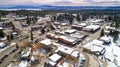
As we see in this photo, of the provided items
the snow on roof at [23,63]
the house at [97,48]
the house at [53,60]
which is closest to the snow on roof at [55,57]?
the house at [53,60]

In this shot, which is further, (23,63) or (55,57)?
(55,57)

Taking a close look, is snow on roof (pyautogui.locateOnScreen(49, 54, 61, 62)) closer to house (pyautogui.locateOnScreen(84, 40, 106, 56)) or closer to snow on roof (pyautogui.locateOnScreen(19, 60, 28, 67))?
snow on roof (pyautogui.locateOnScreen(19, 60, 28, 67))

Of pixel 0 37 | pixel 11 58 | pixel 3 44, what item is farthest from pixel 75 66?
pixel 0 37

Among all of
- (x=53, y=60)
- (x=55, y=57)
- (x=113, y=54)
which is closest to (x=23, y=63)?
(x=53, y=60)

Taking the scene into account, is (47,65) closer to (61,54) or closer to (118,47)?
(61,54)

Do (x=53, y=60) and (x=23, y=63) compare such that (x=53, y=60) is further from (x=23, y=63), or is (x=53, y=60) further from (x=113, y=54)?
(x=113, y=54)

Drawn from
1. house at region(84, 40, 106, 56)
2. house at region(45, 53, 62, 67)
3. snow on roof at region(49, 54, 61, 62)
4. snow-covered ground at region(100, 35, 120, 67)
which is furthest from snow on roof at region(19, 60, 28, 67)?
snow-covered ground at region(100, 35, 120, 67)

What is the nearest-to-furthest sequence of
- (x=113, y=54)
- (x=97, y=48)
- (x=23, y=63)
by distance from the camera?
(x=23, y=63)
(x=113, y=54)
(x=97, y=48)

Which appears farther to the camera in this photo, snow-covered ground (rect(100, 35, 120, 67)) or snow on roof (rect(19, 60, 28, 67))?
snow-covered ground (rect(100, 35, 120, 67))
